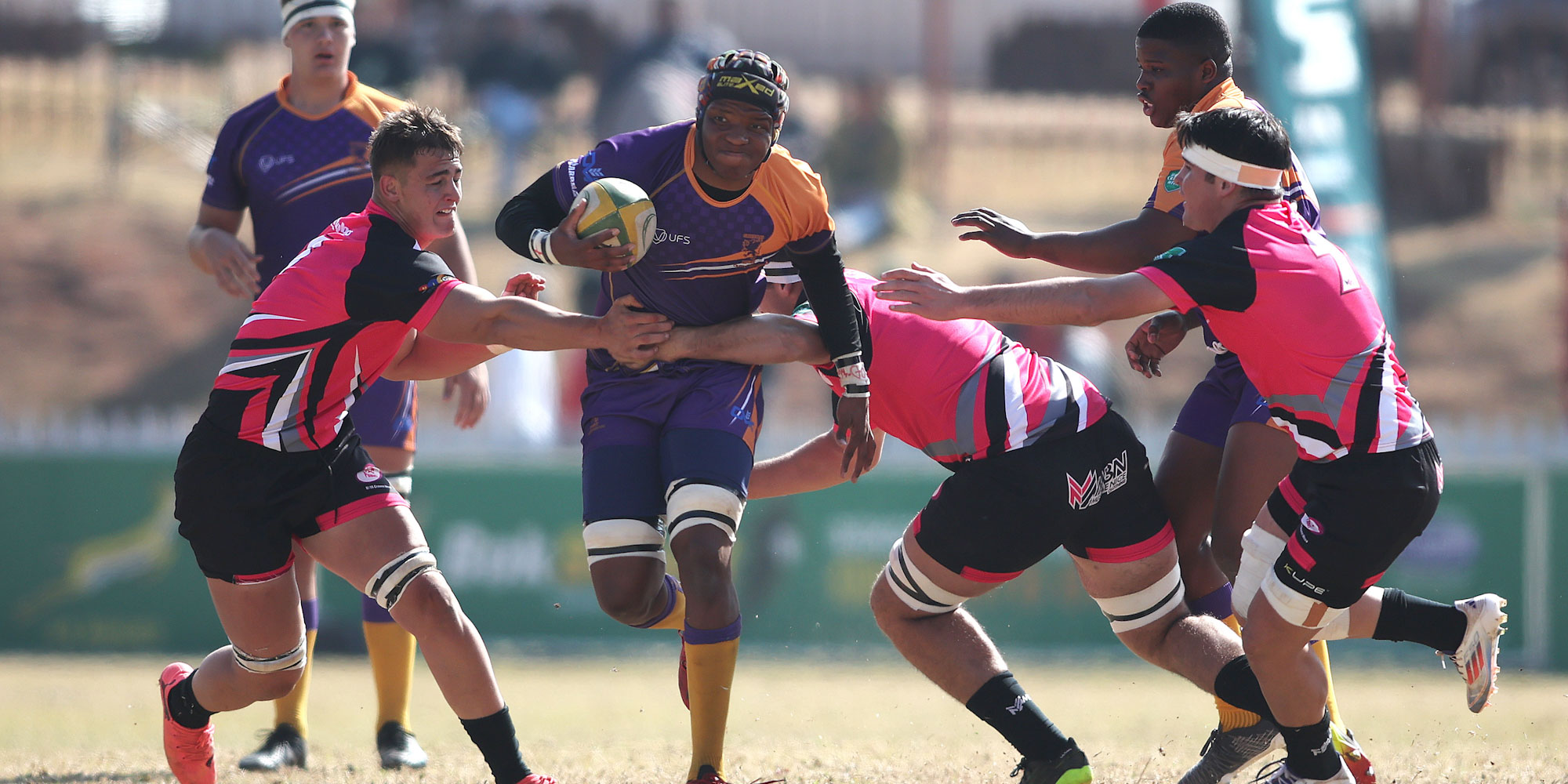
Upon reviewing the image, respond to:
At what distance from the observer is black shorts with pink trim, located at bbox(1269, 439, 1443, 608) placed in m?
4.36

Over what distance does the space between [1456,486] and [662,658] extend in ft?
19.2

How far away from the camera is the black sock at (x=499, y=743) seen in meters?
4.62

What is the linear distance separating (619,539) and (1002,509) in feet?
4.11

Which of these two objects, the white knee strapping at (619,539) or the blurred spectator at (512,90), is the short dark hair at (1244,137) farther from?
the blurred spectator at (512,90)

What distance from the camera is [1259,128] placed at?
4434 mm

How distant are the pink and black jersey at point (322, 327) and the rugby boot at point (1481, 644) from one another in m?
3.40

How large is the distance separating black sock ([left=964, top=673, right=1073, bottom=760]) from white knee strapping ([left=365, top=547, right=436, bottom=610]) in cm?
179

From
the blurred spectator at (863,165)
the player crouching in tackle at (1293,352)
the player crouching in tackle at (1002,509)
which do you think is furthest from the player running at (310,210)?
the blurred spectator at (863,165)

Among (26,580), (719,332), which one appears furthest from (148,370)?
(719,332)

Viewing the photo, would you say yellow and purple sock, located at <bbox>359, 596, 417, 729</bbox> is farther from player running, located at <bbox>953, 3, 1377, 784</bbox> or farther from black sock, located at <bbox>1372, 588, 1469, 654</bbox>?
black sock, located at <bbox>1372, 588, 1469, 654</bbox>

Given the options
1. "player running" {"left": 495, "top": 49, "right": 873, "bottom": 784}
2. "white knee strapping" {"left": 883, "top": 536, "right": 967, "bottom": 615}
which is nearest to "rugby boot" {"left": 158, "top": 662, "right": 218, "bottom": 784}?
"player running" {"left": 495, "top": 49, "right": 873, "bottom": 784}

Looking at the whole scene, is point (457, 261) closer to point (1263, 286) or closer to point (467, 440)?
point (1263, 286)

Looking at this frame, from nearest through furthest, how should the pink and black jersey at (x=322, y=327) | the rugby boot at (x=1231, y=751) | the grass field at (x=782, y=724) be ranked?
the pink and black jersey at (x=322, y=327) → the rugby boot at (x=1231, y=751) → the grass field at (x=782, y=724)

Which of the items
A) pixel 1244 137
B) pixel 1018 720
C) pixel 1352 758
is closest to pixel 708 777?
pixel 1018 720
